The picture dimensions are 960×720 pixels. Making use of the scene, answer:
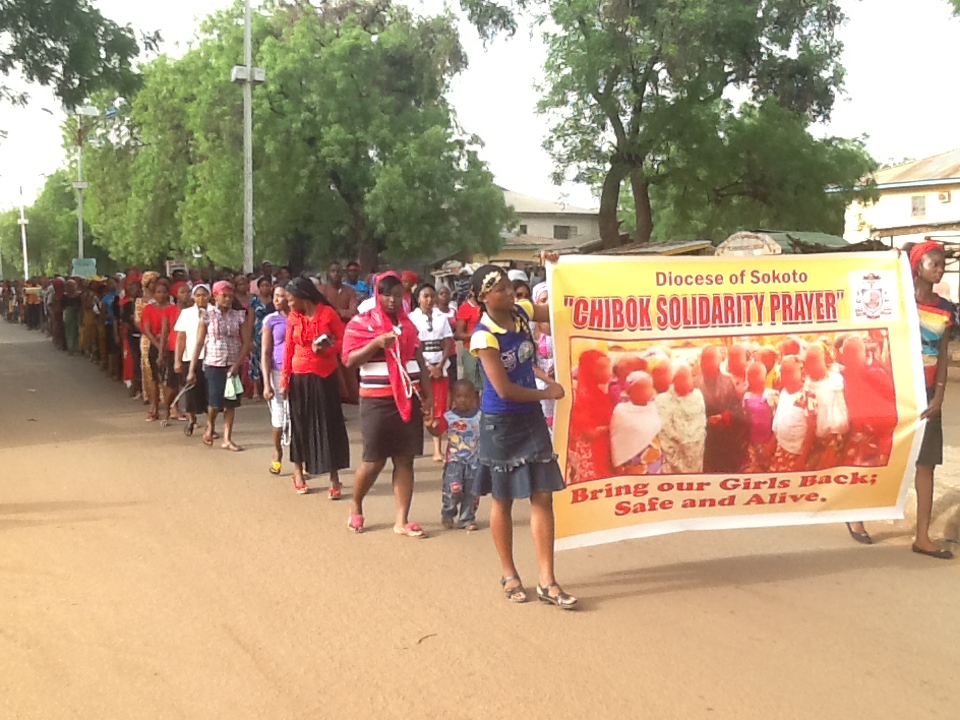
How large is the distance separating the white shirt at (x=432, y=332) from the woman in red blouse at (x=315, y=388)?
5.21 feet

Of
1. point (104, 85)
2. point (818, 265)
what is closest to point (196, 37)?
point (104, 85)

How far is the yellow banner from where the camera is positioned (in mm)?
5184

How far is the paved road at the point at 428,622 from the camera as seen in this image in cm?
384

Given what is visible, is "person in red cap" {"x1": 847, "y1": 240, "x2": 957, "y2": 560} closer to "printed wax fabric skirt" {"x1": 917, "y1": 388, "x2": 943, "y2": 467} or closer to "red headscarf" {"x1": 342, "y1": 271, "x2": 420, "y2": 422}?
"printed wax fabric skirt" {"x1": 917, "y1": 388, "x2": 943, "y2": 467}

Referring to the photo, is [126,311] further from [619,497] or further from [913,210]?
[913,210]

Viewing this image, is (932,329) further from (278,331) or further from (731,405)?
(278,331)

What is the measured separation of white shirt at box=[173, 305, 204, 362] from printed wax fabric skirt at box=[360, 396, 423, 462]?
4.45 m

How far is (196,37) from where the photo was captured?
3516cm

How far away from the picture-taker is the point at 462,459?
21.4 ft

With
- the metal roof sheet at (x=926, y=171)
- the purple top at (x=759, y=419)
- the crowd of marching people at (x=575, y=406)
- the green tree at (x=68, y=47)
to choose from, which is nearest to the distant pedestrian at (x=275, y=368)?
the crowd of marching people at (x=575, y=406)

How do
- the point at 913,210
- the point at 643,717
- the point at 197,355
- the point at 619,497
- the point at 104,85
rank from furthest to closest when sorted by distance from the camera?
the point at 913,210, the point at 104,85, the point at 197,355, the point at 619,497, the point at 643,717

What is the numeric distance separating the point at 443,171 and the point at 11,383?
1691cm

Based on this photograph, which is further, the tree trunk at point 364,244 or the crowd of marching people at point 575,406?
the tree trunk at point 364,244

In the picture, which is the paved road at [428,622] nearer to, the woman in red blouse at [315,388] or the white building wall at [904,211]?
the woman in red blouse at [315,388]
